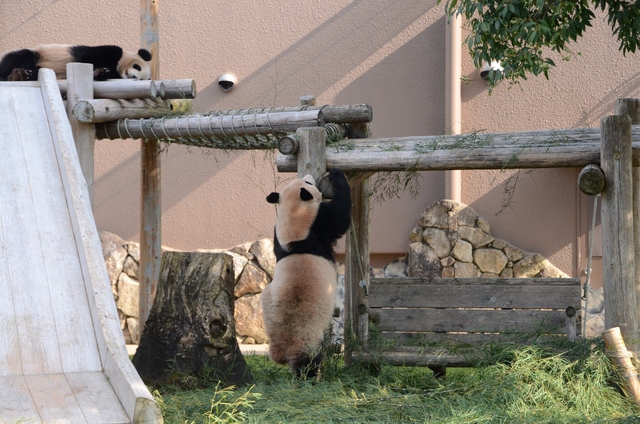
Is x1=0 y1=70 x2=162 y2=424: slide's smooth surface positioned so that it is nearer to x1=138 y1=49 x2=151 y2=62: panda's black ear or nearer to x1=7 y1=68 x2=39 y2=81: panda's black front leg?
x1=7 y1=68 x2=39 y2=81: panda's black front leg

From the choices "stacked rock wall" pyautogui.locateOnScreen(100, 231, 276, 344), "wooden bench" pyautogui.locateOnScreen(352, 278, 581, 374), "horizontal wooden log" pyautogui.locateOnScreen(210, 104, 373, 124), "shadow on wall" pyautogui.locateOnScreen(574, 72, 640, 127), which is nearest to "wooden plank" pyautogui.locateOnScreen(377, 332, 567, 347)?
"wooden bench" pyautogui.locateOnScreen(352, 278, 581, 374)

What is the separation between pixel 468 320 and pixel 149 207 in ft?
11.8

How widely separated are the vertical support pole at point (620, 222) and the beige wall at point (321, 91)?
4.02 m

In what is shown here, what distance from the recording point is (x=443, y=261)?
31.6 ft

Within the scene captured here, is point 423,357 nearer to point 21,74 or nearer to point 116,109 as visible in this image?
point 116,109

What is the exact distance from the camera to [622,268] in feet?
17.5

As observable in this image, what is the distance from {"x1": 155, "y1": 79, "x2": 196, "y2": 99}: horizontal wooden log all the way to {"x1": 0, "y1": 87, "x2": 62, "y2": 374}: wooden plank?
1.28 m

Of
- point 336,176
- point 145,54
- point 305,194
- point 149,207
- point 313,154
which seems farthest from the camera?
point 149,207

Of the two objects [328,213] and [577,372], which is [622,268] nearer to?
[577,372]

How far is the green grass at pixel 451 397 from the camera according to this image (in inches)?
178

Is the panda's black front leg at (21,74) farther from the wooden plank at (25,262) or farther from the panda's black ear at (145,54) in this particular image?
the wooden plank at (25,262)

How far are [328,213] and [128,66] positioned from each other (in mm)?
3529

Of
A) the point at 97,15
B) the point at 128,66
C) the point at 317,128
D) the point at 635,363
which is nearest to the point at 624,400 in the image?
the point at 635,363

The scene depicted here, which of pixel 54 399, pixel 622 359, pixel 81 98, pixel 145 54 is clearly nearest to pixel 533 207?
pixel 622 359
